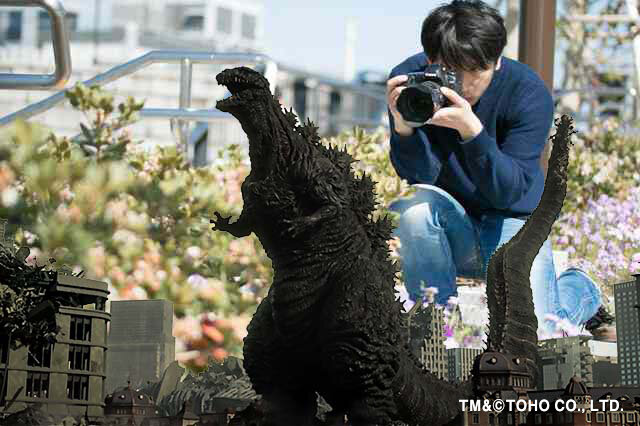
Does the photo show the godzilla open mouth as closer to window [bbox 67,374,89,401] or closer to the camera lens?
window [bbox 67,374,89,401]

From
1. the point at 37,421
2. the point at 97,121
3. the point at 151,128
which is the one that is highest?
the point at 151,128

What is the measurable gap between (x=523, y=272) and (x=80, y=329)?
1147 mm

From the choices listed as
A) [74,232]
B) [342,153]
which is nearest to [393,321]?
[342,153]

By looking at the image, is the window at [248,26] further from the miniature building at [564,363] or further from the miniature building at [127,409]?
the miniature building at [127,409]

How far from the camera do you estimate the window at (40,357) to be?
2580 mm

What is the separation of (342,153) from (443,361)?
3.40 feet

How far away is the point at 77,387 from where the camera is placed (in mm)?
2689

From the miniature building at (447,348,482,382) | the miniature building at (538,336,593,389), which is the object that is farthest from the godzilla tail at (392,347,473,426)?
the miniature building at (447,348,482,382)

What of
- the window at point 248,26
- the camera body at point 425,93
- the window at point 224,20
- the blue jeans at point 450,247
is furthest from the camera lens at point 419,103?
the window at point 248,26

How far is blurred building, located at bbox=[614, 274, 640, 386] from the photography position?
8.99 ft

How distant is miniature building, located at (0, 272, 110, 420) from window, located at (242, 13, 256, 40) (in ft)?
164

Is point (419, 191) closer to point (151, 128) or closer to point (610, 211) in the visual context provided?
point (610, 211)

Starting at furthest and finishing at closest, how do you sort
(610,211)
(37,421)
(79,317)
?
1. (610,211)
2. (79,317)
3. (37,421)

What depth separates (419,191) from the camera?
3.87 meters
